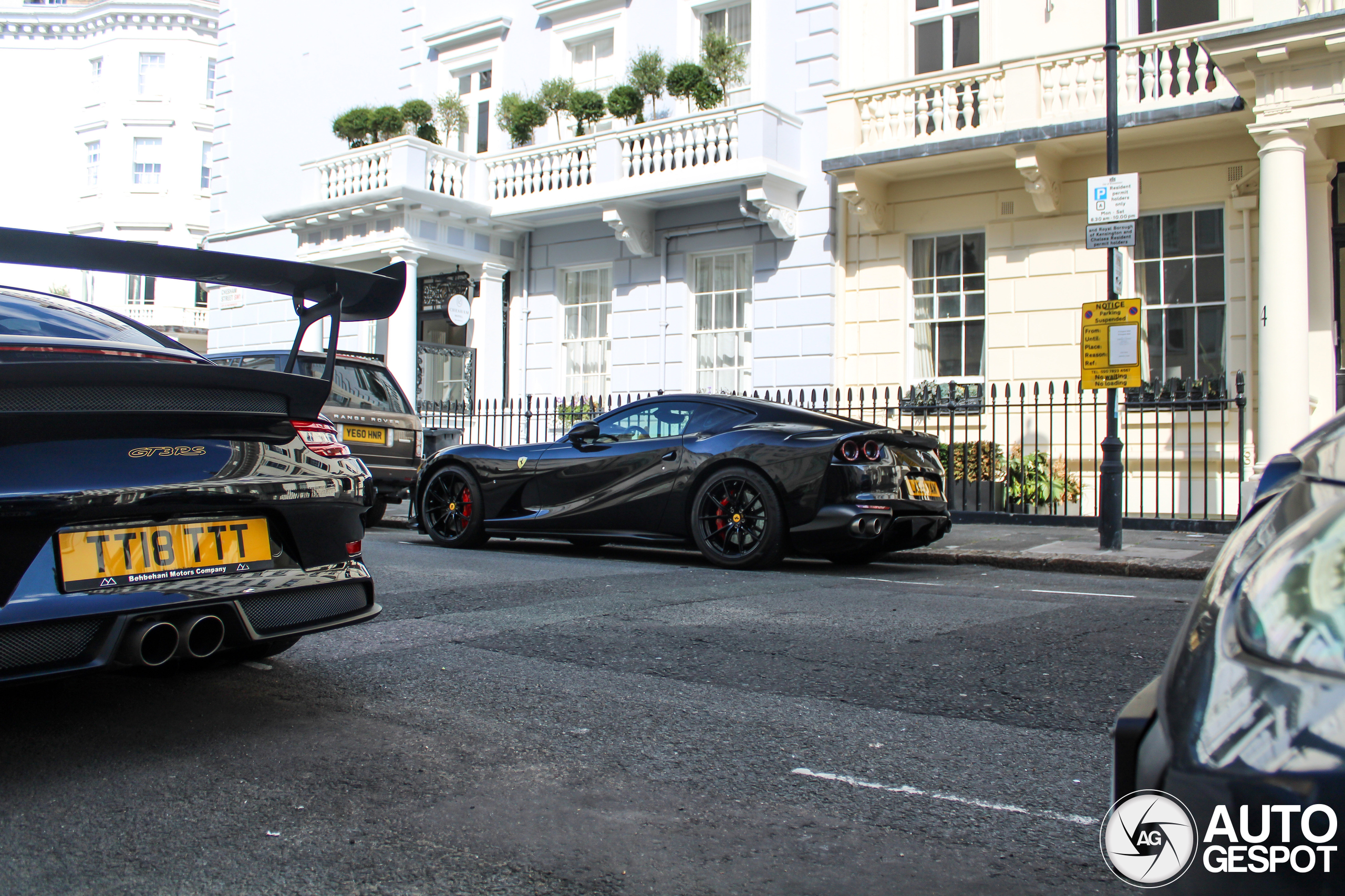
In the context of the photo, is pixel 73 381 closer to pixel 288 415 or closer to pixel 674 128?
pixel 288 415

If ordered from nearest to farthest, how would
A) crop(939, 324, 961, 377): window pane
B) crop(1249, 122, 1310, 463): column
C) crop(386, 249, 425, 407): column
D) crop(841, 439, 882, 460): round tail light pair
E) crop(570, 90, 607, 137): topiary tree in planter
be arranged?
crop(841, 439, 882, 460): round tail light pair, crop(1249, 122, 1310, 463): column, crop(939, 324, 961, 377): window pane, crop(570, 90, 607, 137): topiary tree in planter, crop(386, 249, 425, 407): column

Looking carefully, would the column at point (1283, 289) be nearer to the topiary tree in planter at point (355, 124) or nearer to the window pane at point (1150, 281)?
→ the window pane at point (1150, 281)

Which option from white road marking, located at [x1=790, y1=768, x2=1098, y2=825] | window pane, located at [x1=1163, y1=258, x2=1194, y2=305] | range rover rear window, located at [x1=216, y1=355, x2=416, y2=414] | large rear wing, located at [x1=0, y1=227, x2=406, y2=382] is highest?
window pane, located at [x1=1163, y1=258, x2=1194, y2=305]

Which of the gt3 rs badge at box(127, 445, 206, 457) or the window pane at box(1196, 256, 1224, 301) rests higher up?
the window pane at box(1196, 256, 1224, 301)

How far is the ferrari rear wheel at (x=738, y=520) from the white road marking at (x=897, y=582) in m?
0.60

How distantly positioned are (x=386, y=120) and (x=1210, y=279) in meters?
13.3

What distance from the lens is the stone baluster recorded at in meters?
12.5

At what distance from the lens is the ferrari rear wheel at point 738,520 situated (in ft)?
26.2

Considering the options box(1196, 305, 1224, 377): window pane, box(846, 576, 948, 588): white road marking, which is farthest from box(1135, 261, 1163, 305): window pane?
box(846, 576, 948, 588): white road marking

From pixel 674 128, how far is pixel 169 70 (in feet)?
111

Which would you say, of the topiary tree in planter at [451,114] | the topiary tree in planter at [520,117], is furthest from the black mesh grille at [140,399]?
the topiary tree in planter at [451,114]

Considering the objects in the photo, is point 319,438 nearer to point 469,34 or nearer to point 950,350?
point 950,350

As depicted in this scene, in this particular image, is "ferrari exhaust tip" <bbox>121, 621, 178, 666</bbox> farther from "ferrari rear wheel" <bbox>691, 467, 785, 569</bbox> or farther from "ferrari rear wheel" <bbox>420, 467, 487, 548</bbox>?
"ferrari rear wheel" <bbox>420, 467, 487, 548</bbox>

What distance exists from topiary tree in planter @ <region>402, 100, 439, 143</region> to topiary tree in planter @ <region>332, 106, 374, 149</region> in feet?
1.96
